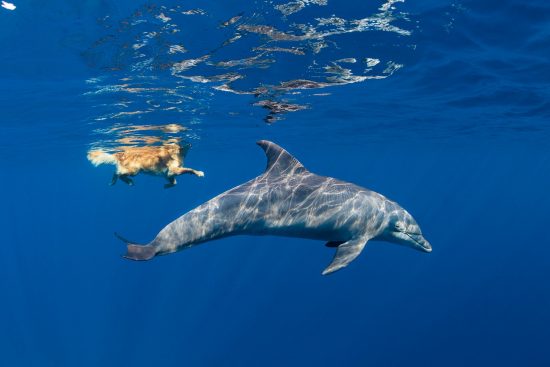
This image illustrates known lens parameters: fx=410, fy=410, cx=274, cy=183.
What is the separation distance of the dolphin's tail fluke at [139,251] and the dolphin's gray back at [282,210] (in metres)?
0.20

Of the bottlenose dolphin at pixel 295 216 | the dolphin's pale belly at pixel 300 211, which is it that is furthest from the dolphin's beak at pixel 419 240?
the dolphin's pale belly at pixel 300 211

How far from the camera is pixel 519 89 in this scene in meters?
18.4

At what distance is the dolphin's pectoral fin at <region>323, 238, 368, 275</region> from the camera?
22.1ft

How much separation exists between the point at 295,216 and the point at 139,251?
290 centimetres

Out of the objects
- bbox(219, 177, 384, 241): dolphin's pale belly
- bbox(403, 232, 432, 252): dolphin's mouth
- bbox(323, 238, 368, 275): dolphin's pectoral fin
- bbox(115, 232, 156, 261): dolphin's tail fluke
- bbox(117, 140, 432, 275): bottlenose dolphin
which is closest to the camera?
bbox(115, 232, 156, 261): dolphin's tail fluke

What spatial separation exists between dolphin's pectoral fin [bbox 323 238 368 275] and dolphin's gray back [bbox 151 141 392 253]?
0.27m

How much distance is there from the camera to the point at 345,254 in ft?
24.1

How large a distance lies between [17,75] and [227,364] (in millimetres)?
26715

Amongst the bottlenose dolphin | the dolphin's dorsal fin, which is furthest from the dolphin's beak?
the dolphin's dorsal fin

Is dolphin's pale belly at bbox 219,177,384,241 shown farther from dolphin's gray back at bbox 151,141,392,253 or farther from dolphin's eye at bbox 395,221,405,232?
dolphin's eye at bbox 395,221,405,232

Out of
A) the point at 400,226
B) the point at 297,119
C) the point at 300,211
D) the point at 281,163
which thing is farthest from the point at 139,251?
the point at 297,119

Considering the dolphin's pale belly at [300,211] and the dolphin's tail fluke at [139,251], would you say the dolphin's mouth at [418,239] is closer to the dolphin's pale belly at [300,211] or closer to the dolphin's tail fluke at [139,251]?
the dolphin's pale belly at [300,211]

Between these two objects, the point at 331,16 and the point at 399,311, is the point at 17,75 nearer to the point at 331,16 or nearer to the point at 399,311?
the point at 331,16

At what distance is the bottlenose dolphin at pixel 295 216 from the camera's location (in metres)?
7.14
